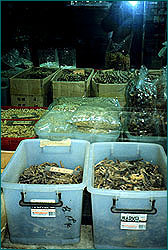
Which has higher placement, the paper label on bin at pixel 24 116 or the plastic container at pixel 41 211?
the paper label on bin at pixel 24 116

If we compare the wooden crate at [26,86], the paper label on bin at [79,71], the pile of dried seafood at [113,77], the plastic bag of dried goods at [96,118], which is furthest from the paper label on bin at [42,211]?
the paper label on bin at [79,71]

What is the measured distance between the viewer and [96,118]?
6.97 ft

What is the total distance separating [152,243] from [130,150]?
651 mm

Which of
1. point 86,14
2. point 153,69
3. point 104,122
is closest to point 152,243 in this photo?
point 104,122

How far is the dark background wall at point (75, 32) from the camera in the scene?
11.0 feet

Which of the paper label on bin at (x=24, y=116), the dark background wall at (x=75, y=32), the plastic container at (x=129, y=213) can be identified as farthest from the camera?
the dark background wall at (x=75, y=32)

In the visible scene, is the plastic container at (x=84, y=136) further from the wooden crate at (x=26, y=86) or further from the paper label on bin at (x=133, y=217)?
the wooden crate at (x=26, y=86)

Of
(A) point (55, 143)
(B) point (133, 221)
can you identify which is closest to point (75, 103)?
(A) point (55, 143)

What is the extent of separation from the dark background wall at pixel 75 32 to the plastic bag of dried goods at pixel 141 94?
1299 mm

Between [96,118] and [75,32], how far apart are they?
8.94 feet

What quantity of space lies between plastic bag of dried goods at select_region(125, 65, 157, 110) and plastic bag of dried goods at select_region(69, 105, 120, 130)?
0.19 metres

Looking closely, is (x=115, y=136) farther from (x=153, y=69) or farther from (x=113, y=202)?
(x=153, y=69)

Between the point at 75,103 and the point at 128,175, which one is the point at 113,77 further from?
the point at 128,175

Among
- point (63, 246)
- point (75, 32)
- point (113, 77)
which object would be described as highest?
point (75, 32)
